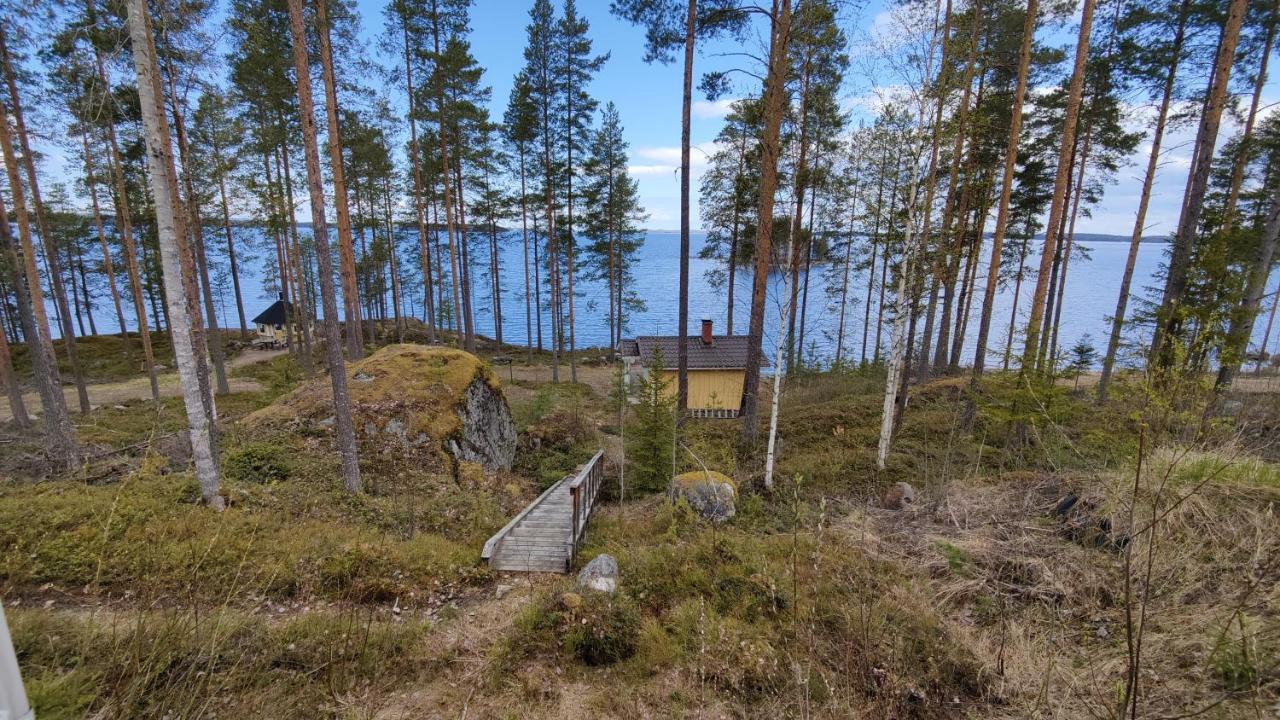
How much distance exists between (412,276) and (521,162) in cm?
1358

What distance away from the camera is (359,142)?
53.6 feet

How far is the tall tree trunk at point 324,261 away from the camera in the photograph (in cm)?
643

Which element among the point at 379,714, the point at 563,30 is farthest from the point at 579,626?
the point at 563,30

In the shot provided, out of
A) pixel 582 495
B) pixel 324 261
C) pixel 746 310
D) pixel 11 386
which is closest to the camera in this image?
pixel 324 261

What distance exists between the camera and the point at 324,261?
789 cm

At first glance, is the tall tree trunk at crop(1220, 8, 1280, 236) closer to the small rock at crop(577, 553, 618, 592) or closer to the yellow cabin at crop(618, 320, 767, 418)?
the yellow cabin at crop(618, 320, 767, 418)

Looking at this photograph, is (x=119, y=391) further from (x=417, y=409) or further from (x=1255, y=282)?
(x=1255, y=282)

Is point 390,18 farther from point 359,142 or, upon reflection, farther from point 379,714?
point 379,714

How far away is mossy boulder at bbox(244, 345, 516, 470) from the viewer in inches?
375

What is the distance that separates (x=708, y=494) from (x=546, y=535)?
285 cm

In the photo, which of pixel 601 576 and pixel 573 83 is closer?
pixel 601 576

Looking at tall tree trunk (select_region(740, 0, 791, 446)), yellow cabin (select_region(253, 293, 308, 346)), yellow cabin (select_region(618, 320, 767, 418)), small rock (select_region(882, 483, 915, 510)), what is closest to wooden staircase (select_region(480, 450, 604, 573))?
tall tree trunk (select_region(740, 0, 791, 446))

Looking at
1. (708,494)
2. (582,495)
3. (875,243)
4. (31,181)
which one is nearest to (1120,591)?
(708,494)

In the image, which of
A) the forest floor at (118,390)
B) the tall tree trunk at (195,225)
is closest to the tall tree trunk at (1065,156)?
the tall tree trunk at (195,225)
